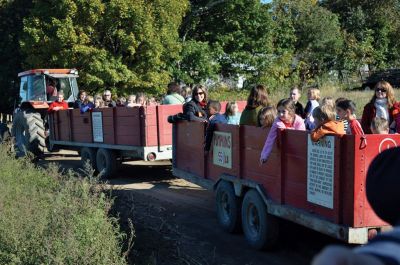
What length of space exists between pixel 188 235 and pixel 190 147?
1.83m

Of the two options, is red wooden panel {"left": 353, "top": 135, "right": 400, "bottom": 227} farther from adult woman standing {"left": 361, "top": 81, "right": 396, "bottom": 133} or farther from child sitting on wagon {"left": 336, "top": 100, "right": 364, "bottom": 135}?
adult woman standing {"left": 361, "top": 81, "right": 396, "bottom": 133}

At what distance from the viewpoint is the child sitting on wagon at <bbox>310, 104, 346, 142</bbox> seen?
195 inches

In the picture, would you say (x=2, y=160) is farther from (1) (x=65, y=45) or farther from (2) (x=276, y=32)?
(2) (x=276, y=32)

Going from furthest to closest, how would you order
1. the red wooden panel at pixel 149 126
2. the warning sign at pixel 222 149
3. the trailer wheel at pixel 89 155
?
the trailer wheel at pixel 89 155, the red wooden panel at pixel 149 126, the warning sign at pixel 222 149

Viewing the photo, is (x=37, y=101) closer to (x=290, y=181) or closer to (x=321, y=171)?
(x=290, y=181)

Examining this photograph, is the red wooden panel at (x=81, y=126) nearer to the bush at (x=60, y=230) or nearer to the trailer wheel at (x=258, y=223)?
the bush at (x=60, y=230)

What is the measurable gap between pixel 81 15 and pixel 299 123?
58.9ft

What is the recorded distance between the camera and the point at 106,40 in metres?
23.2

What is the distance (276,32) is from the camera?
3114 cm

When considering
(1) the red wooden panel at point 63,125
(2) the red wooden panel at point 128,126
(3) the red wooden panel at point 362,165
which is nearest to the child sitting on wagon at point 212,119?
(2) the red wooden panel at point 128,126

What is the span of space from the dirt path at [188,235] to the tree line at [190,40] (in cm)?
1309

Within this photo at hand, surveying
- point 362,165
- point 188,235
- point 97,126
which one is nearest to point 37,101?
point 97,126

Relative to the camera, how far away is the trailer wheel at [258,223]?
591cm

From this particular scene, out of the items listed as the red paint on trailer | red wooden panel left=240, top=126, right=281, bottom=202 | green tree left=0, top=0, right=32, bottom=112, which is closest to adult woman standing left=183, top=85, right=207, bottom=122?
the red paint on trailer
